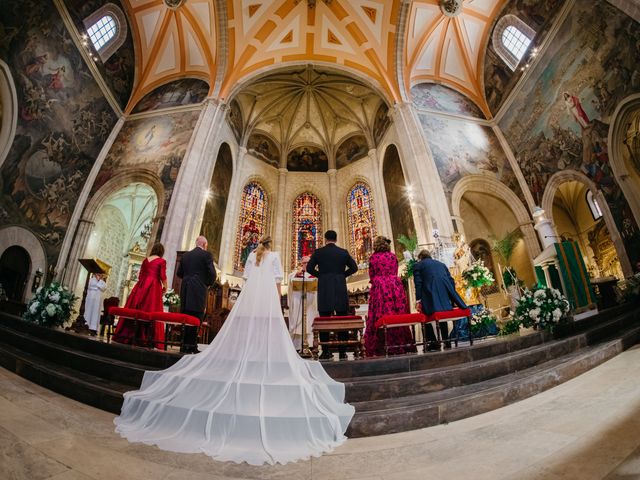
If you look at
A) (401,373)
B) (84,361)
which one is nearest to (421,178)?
(401,373)

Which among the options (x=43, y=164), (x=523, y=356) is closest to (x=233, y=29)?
(x=43, y=164)

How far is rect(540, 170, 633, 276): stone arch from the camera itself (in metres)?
8.23

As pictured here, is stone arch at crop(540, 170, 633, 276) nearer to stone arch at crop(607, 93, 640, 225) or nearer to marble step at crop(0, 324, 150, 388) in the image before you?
stone arch at crop(607, 93, 640, 225)

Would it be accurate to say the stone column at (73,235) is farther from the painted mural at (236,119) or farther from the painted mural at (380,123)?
the painted mural at (380,123)

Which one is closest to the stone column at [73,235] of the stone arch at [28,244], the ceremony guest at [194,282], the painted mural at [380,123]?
the stone arch at [28,244]

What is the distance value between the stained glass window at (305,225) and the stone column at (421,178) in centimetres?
674

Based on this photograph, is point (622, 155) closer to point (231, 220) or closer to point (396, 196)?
point (396, 196)

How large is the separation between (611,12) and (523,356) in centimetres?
1035

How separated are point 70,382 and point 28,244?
350 inches

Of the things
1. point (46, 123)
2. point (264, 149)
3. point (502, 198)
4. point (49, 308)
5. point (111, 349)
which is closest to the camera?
point (111, 349)

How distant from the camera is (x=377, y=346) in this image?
4.45 meters

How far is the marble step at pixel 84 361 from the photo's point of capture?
303cm

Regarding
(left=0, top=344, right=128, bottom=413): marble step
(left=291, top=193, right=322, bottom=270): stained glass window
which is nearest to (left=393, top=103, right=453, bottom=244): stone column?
(left=291, top=193, right=322, bottom=270): stained glass window

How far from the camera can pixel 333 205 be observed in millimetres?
17688
